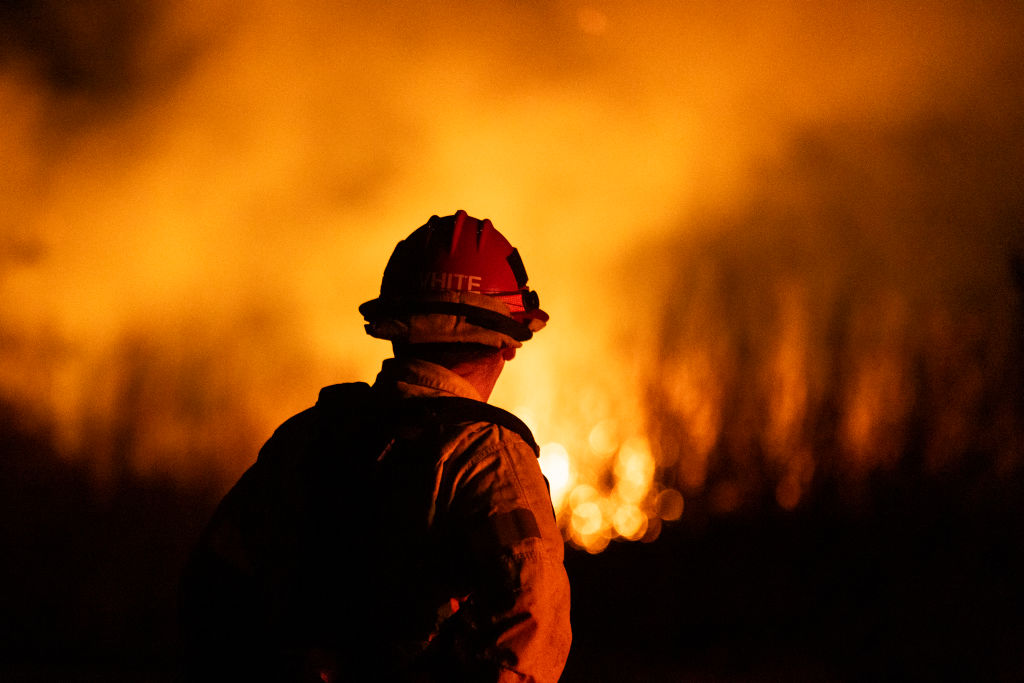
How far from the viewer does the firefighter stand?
2.48m

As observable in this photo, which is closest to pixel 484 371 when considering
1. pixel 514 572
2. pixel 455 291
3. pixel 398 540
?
pixel 455 291

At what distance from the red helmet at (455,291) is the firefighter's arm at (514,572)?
0.61 m

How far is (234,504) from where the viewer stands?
9.61 ft

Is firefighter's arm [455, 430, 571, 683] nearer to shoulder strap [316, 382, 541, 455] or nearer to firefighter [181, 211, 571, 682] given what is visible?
firefighter [181, 211, 571, 682]

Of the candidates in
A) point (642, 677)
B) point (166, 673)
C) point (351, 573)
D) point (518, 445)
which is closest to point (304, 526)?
point (351, 573)

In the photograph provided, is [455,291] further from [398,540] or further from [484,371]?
[398,540]

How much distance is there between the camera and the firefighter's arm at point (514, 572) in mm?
2412

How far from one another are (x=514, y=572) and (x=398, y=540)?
0.38 meters

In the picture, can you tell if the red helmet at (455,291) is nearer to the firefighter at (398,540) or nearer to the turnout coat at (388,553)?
the firefighter at (398,540)

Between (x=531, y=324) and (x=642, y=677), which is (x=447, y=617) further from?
(x=642, y=677)

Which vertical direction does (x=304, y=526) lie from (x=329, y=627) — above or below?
above

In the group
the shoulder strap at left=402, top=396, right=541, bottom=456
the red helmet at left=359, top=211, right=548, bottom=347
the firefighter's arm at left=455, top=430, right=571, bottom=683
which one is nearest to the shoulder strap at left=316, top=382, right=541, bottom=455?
the shoulder strap at left=402, top=396, right=541, bottom=456

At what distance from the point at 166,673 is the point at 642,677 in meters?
32.5

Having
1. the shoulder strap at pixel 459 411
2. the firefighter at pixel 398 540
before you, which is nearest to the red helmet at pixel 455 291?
the firefighter at pixel 398 540
